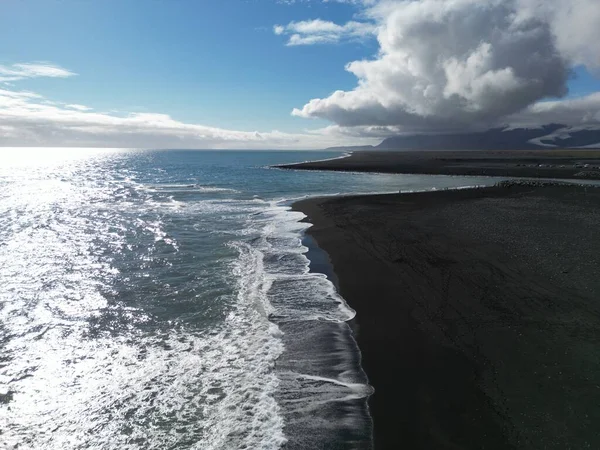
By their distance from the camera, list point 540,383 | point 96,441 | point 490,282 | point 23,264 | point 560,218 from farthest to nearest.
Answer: point 560,218, point 23,264, point 490,282, point 540,383, point 96,441

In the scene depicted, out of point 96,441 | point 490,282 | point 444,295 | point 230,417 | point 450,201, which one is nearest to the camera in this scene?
point 96,441

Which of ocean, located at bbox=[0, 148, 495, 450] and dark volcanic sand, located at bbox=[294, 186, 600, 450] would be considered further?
ocean, located at bbox=[0, 148, 495, 450]

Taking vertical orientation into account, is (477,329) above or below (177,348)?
above

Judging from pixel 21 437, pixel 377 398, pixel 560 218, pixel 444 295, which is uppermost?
pixel 560 218

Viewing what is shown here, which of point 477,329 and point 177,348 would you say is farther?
point 477,329

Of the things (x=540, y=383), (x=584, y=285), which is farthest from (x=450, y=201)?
(x=540, y=383)

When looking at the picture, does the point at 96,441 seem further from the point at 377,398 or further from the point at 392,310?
the point at 392,310

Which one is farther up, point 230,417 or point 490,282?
point 490,282

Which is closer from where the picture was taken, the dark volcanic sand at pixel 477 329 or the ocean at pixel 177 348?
the dark volcanic sand at pixel 477 329
